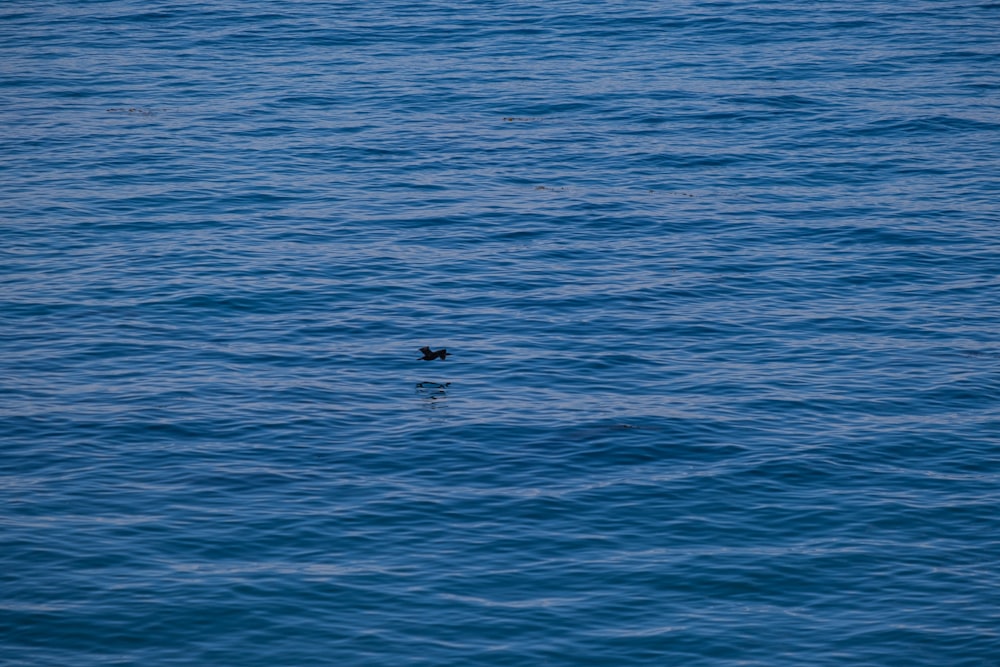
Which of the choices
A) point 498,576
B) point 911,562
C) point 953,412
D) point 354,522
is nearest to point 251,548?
point 354,522

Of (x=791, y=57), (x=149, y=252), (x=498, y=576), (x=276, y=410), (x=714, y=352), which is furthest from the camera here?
(x=791, y=57)

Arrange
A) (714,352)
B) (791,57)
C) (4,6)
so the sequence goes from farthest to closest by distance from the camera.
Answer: (4,6) → (791,57) → (714,352)

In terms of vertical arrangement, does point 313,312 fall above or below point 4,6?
below

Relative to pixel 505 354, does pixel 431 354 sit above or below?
below

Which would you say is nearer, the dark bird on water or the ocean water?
the ocean water

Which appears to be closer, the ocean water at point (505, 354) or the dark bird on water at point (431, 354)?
the ocean water at point (505, 354)

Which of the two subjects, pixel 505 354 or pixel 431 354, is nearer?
pixel 431 354

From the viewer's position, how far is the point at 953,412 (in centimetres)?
3253

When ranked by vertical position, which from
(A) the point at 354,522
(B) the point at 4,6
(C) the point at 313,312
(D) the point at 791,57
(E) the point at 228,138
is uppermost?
(B) the point at 4,6

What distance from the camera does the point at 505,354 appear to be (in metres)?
35.8

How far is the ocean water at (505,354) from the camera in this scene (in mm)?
24375

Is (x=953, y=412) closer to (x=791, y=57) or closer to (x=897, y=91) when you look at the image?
(x=897, y=91)

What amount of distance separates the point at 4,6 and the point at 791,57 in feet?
147

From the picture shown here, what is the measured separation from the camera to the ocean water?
2438cm
